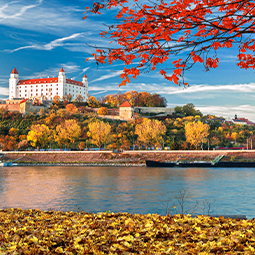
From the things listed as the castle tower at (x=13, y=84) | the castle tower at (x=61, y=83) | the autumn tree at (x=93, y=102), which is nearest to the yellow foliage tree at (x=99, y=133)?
the autumn tree at (x=93, y=102)

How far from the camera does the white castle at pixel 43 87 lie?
127875mm

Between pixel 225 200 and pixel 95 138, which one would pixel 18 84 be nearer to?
pixel 95 138

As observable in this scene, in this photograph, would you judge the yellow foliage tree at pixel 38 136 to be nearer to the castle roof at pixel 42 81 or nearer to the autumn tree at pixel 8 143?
the autumn tree at pixel 8 143

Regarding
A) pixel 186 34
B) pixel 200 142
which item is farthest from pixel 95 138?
pixel 186 34

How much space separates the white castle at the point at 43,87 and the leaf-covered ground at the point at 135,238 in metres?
123

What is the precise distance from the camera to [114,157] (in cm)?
6588

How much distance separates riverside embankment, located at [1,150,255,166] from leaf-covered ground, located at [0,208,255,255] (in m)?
52.8

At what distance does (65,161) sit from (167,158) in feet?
77.7

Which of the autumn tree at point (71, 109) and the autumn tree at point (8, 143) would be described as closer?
the autumn tree at point (8, 143)

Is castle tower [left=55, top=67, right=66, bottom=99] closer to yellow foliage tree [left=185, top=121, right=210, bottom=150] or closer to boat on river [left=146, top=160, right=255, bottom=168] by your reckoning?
yellow foliage tree [left=185, top=121, right=210, bottom=150]

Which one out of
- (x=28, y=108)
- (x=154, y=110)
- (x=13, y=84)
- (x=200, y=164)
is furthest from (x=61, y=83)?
(x=200, y=164)

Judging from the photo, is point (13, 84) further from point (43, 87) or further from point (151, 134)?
point (151, 134)

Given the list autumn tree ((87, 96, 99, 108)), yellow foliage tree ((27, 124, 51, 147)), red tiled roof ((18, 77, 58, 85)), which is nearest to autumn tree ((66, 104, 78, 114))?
autumn tree ((87, 96, 99, 108))

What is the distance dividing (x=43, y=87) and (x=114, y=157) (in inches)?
3043
